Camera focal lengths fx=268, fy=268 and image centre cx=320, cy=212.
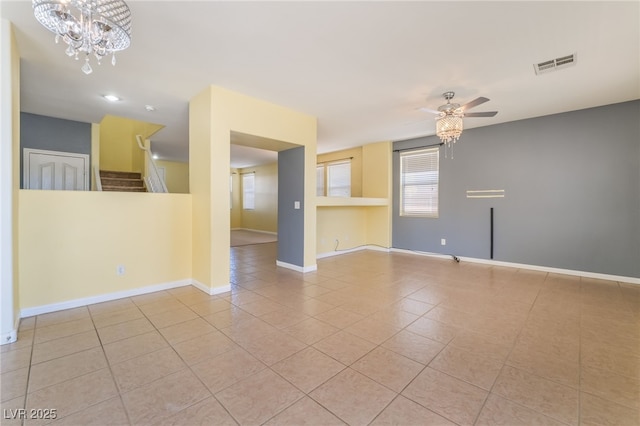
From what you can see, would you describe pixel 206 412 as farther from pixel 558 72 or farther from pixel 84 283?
pixel 558 72

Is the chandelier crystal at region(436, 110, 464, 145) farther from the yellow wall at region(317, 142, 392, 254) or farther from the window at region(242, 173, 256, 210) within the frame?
the window at region(242, 173, 256, 210)

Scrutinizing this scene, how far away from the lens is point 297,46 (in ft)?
8.22

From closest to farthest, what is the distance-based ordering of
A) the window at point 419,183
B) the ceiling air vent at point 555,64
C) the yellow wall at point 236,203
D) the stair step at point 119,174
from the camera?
the ceiling air vent at point 555,64 < the window at point 419,183 < the stair step at point 119,174 < the yellow wall at point 236,203

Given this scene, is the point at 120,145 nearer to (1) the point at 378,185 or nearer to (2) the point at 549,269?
(1) the point at 378,185

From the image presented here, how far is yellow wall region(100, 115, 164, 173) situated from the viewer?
6730 mm

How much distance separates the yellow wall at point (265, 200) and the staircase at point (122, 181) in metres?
4.10

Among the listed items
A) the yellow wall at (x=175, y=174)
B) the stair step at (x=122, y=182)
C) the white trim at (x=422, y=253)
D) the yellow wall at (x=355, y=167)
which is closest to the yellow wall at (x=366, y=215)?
the yellow wall at (x=355, y=167)

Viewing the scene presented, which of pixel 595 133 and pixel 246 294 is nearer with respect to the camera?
pixel 246 294

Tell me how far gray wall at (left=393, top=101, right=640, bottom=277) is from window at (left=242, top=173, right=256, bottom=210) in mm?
7030

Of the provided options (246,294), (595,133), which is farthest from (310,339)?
(595,133)

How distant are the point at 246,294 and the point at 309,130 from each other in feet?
9.19

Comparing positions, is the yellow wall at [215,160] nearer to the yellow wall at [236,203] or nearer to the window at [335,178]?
the window at [335,178]

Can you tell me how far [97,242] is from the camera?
3203mm

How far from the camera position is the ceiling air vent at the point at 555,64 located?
2727mm
